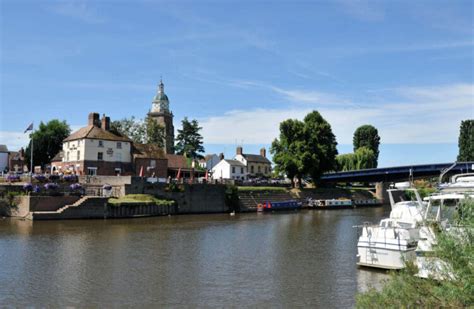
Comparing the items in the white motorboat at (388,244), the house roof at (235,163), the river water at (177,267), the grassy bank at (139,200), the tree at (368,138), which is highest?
the tree at (368,138)

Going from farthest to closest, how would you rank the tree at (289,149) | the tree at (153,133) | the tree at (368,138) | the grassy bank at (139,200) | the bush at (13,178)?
the tree at (368,138)
the tree at (153,133)
the tree at (289,149)
the bush at (13,178)
the grassy bank at (139,200)

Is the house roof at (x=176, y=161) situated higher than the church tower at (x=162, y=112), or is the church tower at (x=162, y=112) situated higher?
the church tower at (x=162, y=112)

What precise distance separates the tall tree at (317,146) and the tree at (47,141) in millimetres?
49877

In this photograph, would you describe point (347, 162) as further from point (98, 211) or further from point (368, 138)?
point (98, 211)

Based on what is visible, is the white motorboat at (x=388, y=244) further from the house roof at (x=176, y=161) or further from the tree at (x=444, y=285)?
the house roof at (x=176, y=161)

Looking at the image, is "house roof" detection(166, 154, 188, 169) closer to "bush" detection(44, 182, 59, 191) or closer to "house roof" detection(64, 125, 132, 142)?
"house roof" detection(64, 125, 132, 142)

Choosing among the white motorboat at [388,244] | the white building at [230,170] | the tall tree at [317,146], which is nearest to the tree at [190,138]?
the white building at [230,170]

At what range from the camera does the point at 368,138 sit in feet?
459

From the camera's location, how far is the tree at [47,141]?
321 feet

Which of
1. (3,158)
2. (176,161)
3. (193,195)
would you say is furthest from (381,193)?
(3,158)

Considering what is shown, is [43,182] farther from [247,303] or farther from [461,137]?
[461,137]

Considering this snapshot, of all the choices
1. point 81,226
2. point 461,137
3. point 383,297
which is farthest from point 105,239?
point 461,137

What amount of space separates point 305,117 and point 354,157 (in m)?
32.1

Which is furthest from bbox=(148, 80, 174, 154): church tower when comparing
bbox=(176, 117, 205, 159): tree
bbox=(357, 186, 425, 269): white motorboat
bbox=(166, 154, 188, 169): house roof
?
bbox=(357, 186, 425, 269): white motorboat
